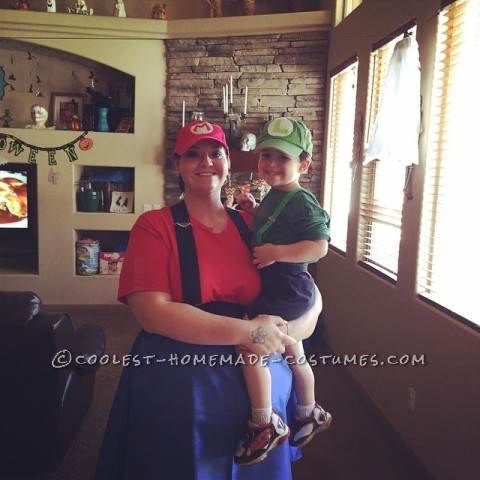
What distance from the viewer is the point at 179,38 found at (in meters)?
4.28

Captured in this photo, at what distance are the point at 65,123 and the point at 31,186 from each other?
2.44 ft

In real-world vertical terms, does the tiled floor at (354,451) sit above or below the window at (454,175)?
below

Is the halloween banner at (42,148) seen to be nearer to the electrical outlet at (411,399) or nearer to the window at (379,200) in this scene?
the window at (379,200)

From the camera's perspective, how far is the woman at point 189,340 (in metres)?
1.16

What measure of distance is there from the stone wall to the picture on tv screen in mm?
1670

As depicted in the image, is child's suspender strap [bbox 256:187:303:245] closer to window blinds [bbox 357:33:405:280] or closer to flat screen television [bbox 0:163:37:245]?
window blinds [bbox 357:33:405:280]

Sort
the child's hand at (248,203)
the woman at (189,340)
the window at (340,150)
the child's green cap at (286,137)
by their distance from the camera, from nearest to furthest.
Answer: the woman at (189,340)
the child's green cap at (286,137)
the child's hand at (248,203)
the window at (340,150)

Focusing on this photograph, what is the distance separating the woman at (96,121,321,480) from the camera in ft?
3.80

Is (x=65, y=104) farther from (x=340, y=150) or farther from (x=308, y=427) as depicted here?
(x=308, y=427)

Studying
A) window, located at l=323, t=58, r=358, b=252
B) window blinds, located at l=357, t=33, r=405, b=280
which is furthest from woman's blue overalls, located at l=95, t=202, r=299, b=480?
window, located at l=323, t=58, r=358, b=252

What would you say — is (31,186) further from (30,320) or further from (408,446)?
(408,446)

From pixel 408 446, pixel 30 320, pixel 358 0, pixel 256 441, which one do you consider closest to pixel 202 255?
pixel 256 441

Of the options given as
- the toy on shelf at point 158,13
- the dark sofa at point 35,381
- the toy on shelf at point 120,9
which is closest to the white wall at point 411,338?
the dark sofa at point 35,381

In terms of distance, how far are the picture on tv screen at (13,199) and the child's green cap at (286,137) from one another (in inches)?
150
